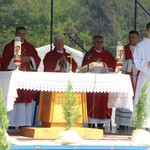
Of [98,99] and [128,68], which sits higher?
[128,68]

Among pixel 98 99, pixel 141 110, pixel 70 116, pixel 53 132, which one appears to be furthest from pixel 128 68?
pixel 70 116

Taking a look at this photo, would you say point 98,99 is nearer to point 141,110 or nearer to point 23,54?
point 23,54

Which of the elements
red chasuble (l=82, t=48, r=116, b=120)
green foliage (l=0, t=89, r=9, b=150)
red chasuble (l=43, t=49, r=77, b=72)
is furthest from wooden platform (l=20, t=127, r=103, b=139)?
green foliage (l=0, t=89, r=9, b=150)

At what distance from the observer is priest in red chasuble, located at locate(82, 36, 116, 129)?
12594 millimetres

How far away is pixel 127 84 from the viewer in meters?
10.2

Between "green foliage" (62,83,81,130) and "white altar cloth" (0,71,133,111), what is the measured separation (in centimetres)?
42

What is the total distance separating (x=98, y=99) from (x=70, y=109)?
316cm

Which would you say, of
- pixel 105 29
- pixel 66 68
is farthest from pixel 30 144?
pixel 105 29

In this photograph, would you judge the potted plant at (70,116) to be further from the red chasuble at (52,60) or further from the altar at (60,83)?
the red chasuble at (52,60)

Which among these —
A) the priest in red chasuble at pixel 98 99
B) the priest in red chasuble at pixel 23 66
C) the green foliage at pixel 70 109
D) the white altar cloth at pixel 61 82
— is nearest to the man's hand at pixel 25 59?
the priest in red chasuble at pixel 23 66

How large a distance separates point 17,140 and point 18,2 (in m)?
25.7

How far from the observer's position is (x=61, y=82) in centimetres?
998

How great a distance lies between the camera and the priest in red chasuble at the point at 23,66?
41.4ft

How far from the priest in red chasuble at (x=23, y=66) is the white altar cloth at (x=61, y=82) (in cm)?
237
